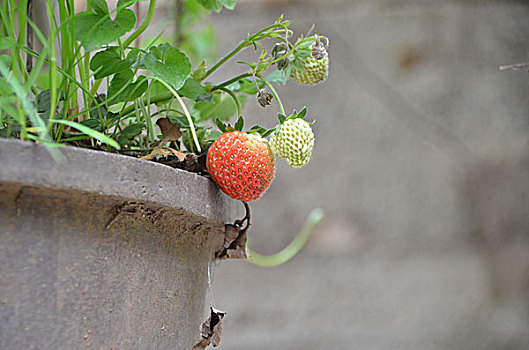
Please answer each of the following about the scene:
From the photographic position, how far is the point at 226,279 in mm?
1417

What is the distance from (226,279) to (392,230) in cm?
48

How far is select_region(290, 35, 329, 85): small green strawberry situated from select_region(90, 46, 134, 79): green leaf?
20 cm

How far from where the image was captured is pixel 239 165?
0.53 metres

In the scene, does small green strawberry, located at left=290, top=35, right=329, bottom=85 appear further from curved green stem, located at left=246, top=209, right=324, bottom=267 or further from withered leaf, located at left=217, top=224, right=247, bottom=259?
curved green stem, located at left=246, top=209, right=324, bottom=267

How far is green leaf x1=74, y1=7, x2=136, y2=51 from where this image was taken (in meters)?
0.50

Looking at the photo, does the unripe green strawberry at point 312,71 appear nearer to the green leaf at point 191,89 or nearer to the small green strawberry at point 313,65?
the small green strawberry at point 313,65

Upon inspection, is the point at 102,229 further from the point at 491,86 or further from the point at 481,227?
the point at 491,86

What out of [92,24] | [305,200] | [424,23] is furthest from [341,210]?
[92,24]

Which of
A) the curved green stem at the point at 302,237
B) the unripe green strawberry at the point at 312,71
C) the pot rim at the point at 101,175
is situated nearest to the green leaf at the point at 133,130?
the pot rim at the point at 101,175

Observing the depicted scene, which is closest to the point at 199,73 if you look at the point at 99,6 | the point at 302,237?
the point at 99,6

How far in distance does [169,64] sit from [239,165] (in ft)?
0.42

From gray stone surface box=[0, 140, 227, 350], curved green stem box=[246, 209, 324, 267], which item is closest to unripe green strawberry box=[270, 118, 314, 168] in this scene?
gray stone surface box=[0, 140, 227, 350]

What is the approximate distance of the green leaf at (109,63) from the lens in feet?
1.77

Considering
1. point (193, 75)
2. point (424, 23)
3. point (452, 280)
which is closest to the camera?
point (193, 75)
